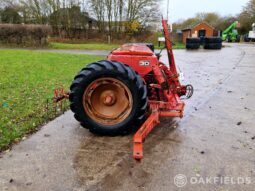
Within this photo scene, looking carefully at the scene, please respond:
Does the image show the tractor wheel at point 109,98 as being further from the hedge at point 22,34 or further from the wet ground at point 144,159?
the hedge at point 22,34

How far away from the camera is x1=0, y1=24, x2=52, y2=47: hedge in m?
19.7

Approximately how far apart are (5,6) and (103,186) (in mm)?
33522

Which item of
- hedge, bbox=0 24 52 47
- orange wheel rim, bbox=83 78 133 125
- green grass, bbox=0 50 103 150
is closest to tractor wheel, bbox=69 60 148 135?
orange wheel rim, bbox=83 78 133 125

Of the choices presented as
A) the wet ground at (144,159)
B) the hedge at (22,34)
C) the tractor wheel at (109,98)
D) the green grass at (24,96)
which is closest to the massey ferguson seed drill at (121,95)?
the tractor wheel at (109,98)

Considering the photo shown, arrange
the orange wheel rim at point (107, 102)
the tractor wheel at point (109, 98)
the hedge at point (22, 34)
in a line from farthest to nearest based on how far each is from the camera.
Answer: the hedge at point (22, 34) → the orange wheel rim at point (107, 102) → the tractor wheel at point (109, 98)

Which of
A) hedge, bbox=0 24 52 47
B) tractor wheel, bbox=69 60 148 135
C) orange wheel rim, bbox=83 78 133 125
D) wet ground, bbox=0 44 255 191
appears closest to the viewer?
wet ground, bbox=0 44 255 191

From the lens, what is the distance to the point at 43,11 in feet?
95.1

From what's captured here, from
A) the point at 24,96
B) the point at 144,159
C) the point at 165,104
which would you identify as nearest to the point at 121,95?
the point at 165,104

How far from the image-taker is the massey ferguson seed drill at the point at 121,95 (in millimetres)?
3344

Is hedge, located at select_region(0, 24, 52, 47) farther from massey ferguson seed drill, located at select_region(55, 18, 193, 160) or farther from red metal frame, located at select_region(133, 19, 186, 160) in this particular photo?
massey ferguson seed drill, located at select_region(55, 18, 193, 160)

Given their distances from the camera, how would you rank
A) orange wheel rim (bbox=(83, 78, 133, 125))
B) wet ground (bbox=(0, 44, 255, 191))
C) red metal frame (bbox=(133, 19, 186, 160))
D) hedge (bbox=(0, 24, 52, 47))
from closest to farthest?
wet ground (bbox=(0, 44, 255, 191))
red metal frame (bbox=(133, 19, 186, 160))
orange wheel rim (bbox=(83, 78, 133, 125))
hedge (bbox=(0, 24, 52, 47))

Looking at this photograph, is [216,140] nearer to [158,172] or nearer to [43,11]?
[158,172]

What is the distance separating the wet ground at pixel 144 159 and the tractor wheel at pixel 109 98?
0.23 metres

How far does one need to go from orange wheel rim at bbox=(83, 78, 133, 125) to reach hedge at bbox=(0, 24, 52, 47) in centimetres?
1821
